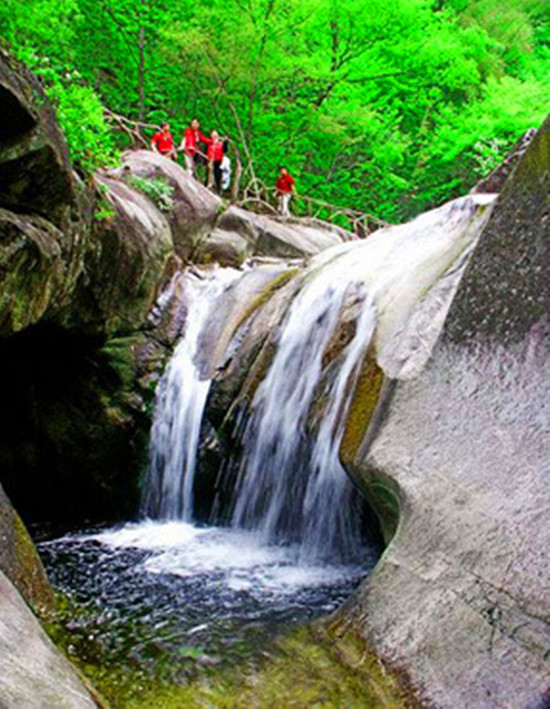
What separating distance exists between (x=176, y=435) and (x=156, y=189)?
15.9 feet

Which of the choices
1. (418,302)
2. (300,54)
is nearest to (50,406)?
(418,302)

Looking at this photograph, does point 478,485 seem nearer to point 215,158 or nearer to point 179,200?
point 179,200

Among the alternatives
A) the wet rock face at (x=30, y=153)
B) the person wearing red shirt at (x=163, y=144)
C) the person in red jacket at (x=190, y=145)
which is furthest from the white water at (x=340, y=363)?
the person wearing red shirt at (x=163, y=144)

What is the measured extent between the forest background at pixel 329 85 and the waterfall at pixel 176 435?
9341 mm

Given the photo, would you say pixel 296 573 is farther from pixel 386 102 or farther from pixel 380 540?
pixel 386 102

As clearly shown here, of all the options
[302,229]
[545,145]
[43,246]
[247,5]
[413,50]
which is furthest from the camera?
[413,50]

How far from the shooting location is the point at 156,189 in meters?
11.0

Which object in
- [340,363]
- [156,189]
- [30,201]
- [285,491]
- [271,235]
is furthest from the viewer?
[271,235]

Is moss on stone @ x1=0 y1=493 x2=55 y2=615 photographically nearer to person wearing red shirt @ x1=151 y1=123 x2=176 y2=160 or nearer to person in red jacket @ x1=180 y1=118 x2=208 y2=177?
person in red jacket @ x1=180 y1=118 x2=208 y2=177

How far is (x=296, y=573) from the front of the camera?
5.50 meters

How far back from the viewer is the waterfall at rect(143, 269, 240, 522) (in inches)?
322

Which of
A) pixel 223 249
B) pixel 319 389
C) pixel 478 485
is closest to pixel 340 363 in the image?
pixel 319 389

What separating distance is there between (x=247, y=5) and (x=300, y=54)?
87.2 inches

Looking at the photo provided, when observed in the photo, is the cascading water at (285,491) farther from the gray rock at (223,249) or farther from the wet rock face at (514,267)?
the gray rock at (223,249)
